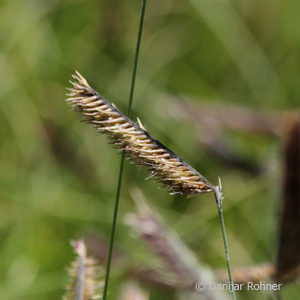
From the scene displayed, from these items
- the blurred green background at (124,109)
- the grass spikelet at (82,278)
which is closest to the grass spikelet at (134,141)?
the grass spikelet at (82,278)

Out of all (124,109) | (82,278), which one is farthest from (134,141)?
(124,109)

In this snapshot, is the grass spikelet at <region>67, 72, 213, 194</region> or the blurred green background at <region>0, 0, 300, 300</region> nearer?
the grass spikelet at <region>67, 72, 213, 194</region>

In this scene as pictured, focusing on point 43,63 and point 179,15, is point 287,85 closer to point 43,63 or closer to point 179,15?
point 179,15

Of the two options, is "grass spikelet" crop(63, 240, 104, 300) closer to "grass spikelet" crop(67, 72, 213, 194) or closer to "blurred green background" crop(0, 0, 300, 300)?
"grass spikelet" crop(67, 72, 213, 194)

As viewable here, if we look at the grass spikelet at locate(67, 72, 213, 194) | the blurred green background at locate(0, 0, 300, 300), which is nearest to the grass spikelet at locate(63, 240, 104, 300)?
Answer: the grass spikelet at locate(67, 72, 213, 194)

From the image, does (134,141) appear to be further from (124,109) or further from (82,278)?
(124,109)

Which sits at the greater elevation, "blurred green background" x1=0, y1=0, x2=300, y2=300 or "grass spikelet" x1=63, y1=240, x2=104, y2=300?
"blurred green background" x1=0, y1=0, x2=300, y2=300
